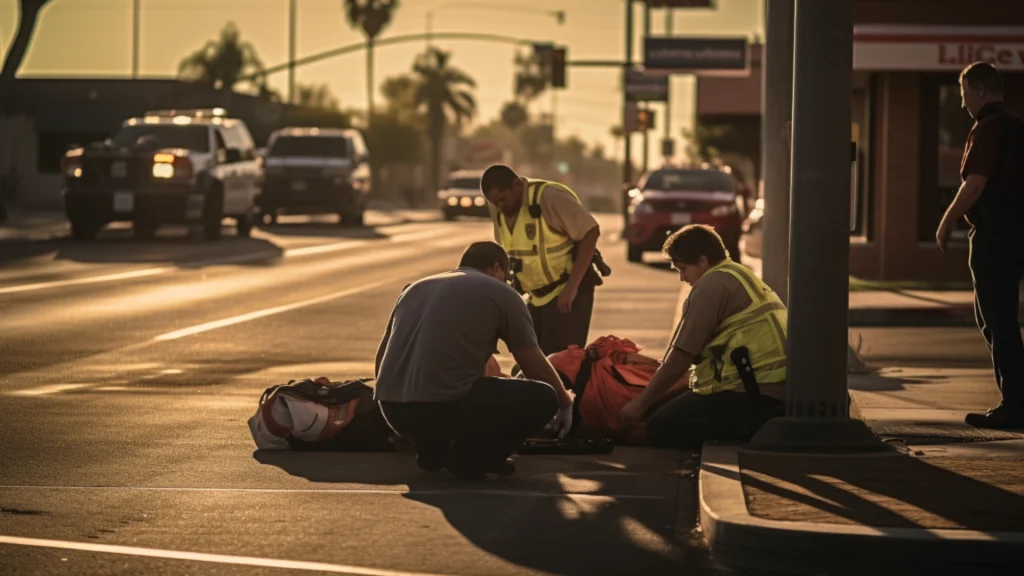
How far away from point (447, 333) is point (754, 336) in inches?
76.2

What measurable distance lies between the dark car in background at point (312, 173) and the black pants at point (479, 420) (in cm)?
3358

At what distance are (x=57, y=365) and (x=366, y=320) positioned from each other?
16.8ft

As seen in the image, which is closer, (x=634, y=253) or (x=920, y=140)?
(x=920, y=140)

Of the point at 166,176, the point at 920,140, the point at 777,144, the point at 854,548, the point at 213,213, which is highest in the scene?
the point at 920,140

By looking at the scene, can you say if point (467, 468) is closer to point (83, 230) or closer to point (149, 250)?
point (149, 250)

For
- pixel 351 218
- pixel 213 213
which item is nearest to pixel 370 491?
pixel 213 213

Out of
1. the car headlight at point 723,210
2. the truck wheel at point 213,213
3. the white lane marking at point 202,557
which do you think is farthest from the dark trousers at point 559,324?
the truck wheel at point 213,213

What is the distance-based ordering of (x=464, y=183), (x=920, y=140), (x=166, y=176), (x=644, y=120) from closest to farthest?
(x=920, y=140)
(x=166, y=176)
(x=644, y=120)
(x=464, y=183)

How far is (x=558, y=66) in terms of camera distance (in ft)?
174

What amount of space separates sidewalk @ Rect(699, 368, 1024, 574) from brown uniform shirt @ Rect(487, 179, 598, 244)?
2.12 m

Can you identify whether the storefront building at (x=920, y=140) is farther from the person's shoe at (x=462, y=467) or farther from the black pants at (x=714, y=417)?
the person's shoe at (x=462, y=467)

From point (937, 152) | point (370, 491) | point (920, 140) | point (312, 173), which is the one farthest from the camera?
point (312, 173)

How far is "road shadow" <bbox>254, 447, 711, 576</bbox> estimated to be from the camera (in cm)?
722

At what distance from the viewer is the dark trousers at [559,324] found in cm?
1188
